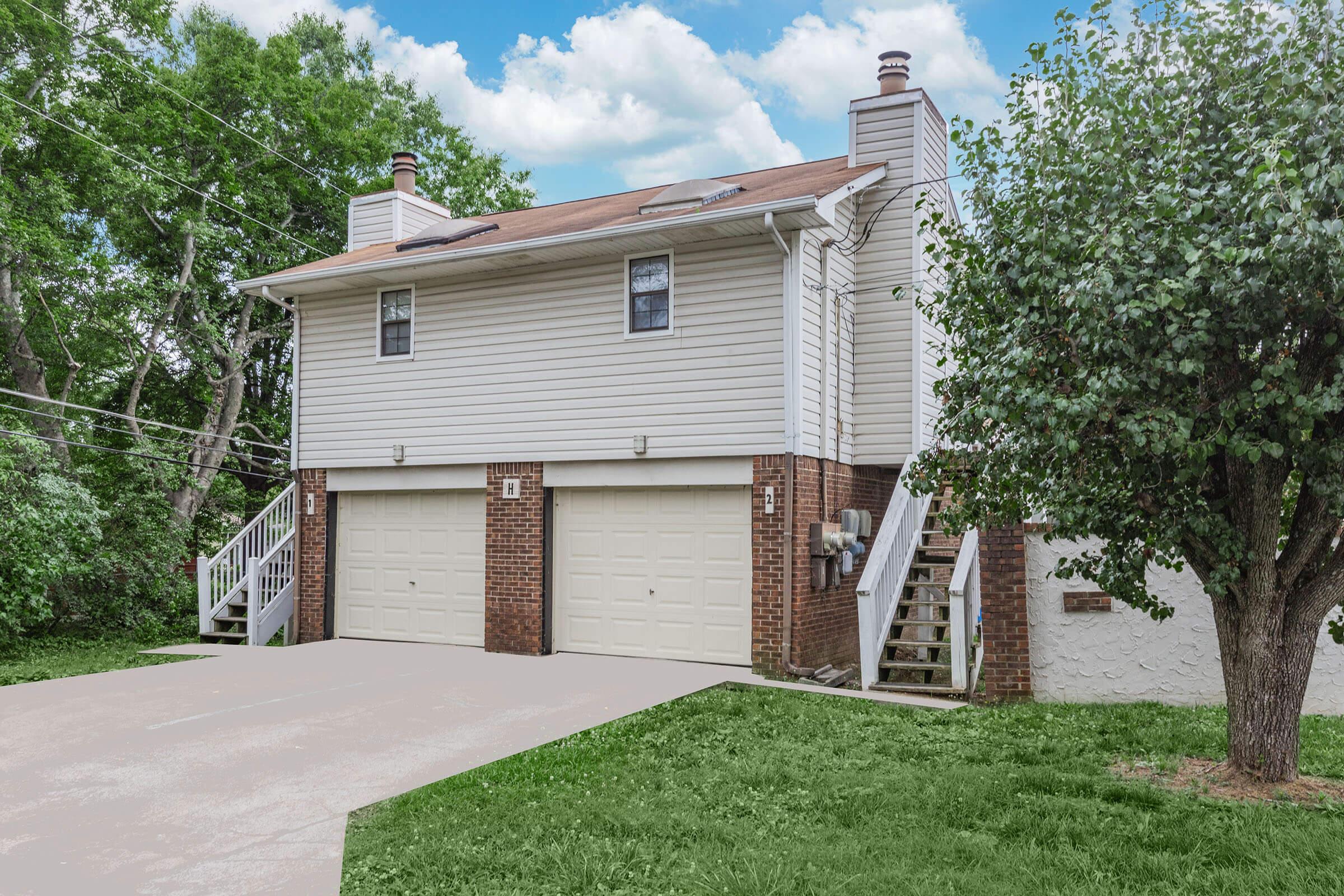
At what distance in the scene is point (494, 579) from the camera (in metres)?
11.9

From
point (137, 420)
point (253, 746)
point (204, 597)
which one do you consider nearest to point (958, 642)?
point (253, 746)

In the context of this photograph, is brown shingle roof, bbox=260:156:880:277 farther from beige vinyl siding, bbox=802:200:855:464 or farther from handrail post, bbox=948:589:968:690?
handrail post, bbox=948:589:968:690

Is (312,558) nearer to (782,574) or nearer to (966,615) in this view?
(782,574)

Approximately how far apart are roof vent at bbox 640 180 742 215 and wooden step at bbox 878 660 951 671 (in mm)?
5433

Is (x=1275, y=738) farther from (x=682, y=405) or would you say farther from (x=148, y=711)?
(x=148, y=711)

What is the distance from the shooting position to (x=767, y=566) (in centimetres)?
1033

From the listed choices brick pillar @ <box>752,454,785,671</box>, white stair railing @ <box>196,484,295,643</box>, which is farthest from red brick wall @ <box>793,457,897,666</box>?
white stair railing @ <box>196,484,295,643</box>

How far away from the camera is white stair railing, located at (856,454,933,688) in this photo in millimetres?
9266

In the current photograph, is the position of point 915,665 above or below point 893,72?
below

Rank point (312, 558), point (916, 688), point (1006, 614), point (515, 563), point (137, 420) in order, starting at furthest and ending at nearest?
point (137, 420) < point (312, 558) < point (515, 563) < point (916, 688) < point (1006, 614)

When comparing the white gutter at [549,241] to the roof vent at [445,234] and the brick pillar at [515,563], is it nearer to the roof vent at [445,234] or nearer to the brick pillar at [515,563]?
the roof vent at [445,234]

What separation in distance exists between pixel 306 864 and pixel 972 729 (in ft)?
15.7

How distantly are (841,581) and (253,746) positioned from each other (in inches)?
252

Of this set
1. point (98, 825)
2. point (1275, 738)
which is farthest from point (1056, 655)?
point (98, 825)
